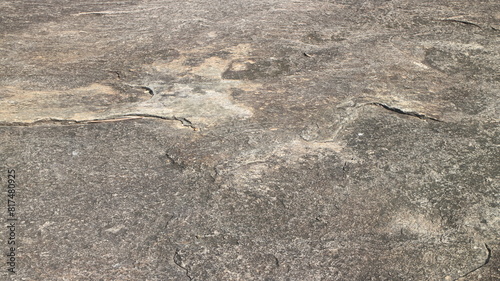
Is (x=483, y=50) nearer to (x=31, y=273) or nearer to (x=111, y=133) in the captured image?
(x=111, y=133)

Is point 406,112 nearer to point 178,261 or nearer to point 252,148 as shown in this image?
point 252,148

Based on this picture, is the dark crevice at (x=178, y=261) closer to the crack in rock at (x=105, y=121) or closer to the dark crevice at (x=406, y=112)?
the crack in rock at (x=105, y=121)

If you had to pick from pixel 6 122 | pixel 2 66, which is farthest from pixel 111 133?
pixel 2 66

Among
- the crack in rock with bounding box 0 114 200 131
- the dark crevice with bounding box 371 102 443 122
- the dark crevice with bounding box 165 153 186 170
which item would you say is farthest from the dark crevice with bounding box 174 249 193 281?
the dark crevice with bounding box 371 102 443 122

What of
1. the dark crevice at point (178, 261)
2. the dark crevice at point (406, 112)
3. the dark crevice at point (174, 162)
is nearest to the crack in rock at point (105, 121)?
the dark crevice at point (174, 162)

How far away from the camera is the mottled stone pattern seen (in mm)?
2322

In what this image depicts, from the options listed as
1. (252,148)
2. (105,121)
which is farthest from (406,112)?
(105,121)

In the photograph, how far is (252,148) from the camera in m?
3.06

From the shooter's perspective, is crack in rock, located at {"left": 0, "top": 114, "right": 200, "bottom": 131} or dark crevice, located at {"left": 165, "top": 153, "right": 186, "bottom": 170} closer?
dark crevice, located at {"left": 165, "top": 153, "right": 186, "bottom": 170}

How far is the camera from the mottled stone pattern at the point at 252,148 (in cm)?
232

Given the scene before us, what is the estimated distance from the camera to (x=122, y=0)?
5750 millimetres

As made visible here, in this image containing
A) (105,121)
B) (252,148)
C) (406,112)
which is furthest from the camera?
(406,112)

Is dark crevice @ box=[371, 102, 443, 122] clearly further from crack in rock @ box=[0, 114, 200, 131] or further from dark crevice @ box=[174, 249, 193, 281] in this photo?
dark crevice @ box=[174, 249, 193, 281]

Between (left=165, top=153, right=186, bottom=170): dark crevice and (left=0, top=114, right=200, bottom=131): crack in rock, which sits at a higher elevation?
(left=165, top=153, right=186, bottom=170): dark crevice
